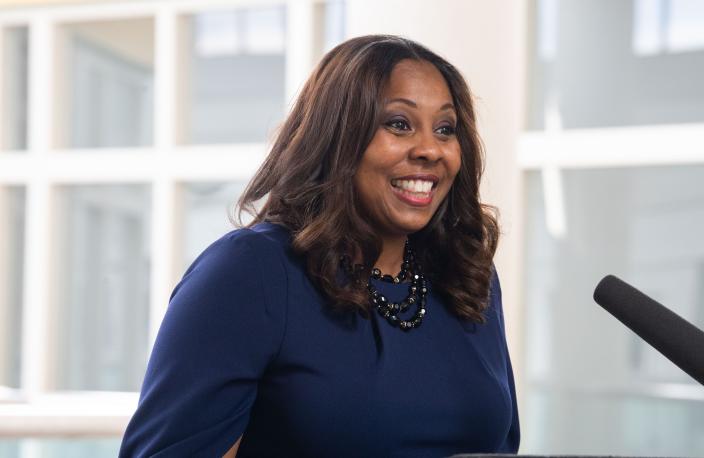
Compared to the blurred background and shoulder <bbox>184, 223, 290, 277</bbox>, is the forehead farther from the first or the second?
the blurred background

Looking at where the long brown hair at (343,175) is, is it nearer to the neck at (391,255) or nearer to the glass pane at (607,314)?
the neck at (391,255)

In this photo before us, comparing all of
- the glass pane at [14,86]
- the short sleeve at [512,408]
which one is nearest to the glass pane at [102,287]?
the glass pane at [14,86]

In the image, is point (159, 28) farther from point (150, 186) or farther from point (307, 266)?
point (307, 266)

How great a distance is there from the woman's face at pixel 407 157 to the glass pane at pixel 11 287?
4.51 meters

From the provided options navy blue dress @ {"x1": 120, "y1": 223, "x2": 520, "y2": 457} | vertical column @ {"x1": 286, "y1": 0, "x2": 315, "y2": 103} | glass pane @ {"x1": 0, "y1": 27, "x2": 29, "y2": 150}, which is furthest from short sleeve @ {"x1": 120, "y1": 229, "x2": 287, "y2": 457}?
glass pane @ {"x1": 0, "y1": 27, "x2": 29, "y2": 150}

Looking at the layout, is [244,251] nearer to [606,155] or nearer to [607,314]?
[606,155]

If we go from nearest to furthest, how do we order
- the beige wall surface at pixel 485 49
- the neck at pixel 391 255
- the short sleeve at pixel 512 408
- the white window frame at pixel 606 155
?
1. the neck at pixel 391 255
2. the short sleeve at pixel 512 408
3. the beige wall surface at pixel 485 49
4. the white window frame at pixel 606 155

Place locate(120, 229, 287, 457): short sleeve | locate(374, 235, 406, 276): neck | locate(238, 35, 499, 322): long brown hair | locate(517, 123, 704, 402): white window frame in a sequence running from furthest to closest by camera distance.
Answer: locate(517, 123, 704, 402): white window frame → locate(374, 235, 406, 276): neck → locate(238, 35, 499, 322): long brown hair → locate(120, 229, 287, 457): short sleeve

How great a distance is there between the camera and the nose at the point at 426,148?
5.41 ft

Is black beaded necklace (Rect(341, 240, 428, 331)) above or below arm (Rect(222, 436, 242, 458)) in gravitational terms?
above

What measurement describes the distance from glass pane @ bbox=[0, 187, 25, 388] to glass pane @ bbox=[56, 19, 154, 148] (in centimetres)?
48

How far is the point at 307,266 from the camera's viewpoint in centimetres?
163

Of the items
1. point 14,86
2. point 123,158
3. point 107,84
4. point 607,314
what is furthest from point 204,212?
point 607,314

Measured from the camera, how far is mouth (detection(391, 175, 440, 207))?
165 centimetres
